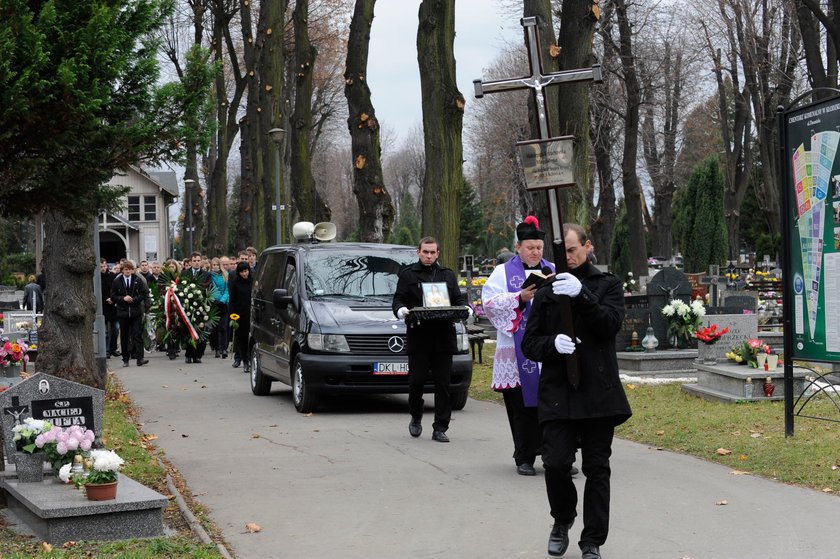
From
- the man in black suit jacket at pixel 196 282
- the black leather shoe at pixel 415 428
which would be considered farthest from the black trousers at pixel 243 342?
the black leather shoe at pixel 415 428

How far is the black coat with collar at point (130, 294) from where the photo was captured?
71.9 ft

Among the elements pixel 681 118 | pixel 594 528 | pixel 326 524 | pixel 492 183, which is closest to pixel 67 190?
pixel 326 524

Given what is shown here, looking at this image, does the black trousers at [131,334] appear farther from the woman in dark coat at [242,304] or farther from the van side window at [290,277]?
the van side window at [290,277]

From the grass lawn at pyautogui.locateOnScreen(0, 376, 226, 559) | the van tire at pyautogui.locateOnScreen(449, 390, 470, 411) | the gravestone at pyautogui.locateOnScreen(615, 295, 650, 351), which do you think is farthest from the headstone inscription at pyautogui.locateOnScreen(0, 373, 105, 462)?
the gravestone at pyautogui.locateOnScreen(615, 295, 650, 351)

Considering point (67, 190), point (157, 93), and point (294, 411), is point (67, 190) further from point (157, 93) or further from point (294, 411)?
point (294, 411)

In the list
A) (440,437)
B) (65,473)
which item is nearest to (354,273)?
(440,437)

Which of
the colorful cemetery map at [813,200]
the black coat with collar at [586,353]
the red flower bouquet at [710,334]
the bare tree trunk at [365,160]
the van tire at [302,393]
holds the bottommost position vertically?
the van tire at [302,393]

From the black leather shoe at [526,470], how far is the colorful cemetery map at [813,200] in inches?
127

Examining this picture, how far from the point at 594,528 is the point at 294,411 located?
27.0 feet

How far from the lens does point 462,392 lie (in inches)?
556

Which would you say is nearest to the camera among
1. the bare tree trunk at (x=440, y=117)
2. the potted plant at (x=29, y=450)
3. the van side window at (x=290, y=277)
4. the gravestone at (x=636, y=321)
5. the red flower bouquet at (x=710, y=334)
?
the potted plant at (x=29, y=450)

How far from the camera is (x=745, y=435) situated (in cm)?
1126

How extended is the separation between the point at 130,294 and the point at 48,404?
14.1 metres

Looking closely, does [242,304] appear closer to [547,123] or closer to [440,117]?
[440,117]
